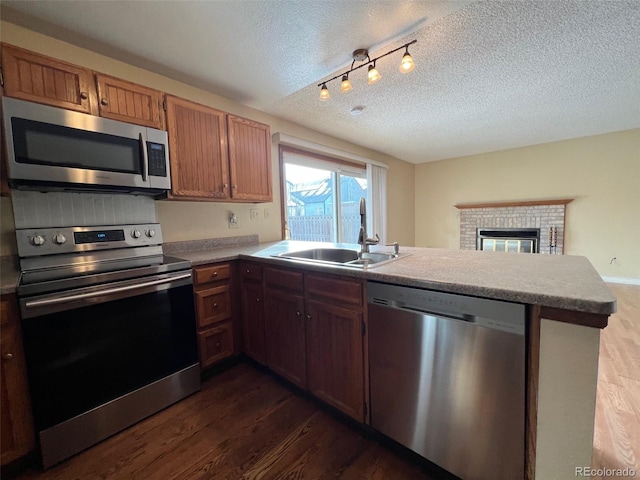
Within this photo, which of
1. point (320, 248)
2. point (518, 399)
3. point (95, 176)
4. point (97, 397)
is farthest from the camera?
point (320, 248)

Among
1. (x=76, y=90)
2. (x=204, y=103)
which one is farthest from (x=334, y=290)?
(x=204, y=103)

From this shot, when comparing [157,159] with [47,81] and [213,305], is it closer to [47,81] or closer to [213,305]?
[47,81]

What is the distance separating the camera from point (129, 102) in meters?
1.67

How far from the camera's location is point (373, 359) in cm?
131

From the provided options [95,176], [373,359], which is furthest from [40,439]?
[373,359]

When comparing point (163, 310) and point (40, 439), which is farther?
point (163, 310)

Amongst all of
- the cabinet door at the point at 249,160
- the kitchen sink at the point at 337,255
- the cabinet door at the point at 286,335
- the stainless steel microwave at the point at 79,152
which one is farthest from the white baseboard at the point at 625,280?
the stainless steel microwave at the point at 79,152

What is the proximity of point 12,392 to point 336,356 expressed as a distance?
4.81ft

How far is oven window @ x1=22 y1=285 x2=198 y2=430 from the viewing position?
1.22m

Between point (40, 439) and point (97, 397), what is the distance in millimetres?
225

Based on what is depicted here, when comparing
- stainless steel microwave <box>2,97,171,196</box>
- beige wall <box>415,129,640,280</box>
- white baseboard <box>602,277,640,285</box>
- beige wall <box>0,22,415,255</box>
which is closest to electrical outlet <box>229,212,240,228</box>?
beige wall <box>0,22,415,255</box>

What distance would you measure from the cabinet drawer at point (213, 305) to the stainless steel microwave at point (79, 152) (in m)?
0.76

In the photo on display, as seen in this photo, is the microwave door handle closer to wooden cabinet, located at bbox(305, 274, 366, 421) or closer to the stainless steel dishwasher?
wooden cabinet, located at bbox(305, 274, 366, 421)

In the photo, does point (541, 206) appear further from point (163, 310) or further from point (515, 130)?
point (163, 310)
